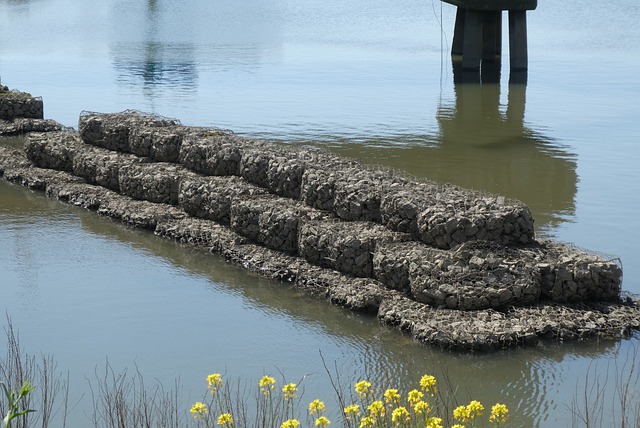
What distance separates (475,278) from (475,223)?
693mm

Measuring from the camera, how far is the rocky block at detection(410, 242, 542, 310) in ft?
31.8

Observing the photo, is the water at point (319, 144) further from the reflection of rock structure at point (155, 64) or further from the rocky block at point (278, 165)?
the rocky block at point (278, 165)

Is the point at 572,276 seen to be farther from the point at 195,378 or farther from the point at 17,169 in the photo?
the point at 17,169

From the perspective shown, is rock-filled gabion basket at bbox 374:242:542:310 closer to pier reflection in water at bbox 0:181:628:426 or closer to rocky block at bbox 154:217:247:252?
pier reflection in water at bbox 0:181:628:426

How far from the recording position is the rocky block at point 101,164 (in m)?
14.7

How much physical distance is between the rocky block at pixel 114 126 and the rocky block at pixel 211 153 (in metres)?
1.17

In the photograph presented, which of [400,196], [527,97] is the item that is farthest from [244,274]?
[527,97]

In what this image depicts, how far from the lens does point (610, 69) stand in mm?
30562

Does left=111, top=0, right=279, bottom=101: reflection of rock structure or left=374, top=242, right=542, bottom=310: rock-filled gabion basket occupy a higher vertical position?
left=111, top=0, right=279, bottom=101: reflection of rock structure

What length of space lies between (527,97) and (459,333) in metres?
16.7

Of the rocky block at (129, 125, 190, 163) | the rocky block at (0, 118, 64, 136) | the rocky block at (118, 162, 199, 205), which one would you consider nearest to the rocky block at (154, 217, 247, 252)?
the rocky block at (118, 162, 199, 205)

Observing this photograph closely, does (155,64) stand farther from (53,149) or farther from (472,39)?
(53,149)

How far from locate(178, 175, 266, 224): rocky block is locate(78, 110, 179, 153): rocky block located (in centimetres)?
212

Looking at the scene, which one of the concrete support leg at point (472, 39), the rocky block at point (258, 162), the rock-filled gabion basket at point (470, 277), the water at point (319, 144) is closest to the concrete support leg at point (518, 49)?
the water at point (319, 144)
